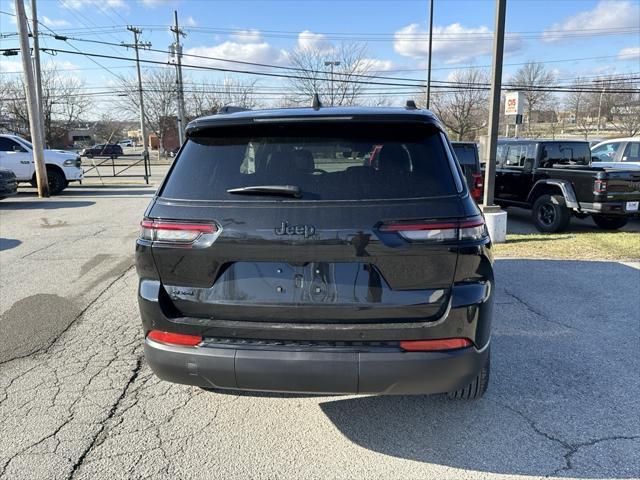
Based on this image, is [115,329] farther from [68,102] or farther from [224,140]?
[68,102]

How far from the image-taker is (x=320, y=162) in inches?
94.0

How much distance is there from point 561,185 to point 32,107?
15056mm

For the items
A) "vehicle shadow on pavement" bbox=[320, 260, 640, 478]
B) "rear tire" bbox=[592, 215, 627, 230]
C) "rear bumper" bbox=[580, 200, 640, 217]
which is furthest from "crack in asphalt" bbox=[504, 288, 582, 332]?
"rear tire" bbox=[592, 215, 627, 230]

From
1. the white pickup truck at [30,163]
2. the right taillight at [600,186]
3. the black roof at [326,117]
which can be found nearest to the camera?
the black roof at [326,117]

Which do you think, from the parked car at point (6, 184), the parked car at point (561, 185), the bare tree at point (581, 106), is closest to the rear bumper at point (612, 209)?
the parked car at point (561, 185)

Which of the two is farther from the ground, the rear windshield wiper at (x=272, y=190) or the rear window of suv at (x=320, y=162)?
the rear window of suv at (x=320, y=162)

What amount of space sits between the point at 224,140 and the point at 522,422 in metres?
2.42

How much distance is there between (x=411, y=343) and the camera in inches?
86.7

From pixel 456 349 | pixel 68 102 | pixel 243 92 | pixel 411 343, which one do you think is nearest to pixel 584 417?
pixel 456 349

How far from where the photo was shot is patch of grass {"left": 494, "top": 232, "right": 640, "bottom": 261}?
22.6 feet

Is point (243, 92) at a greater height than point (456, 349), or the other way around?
point (243, 92)

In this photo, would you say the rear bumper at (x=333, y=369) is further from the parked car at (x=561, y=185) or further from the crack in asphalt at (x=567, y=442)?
the parked car at (x=561, y=185)

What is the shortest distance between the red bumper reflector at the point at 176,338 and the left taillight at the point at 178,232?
475 mm

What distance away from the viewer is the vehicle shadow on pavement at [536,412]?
2.46m
